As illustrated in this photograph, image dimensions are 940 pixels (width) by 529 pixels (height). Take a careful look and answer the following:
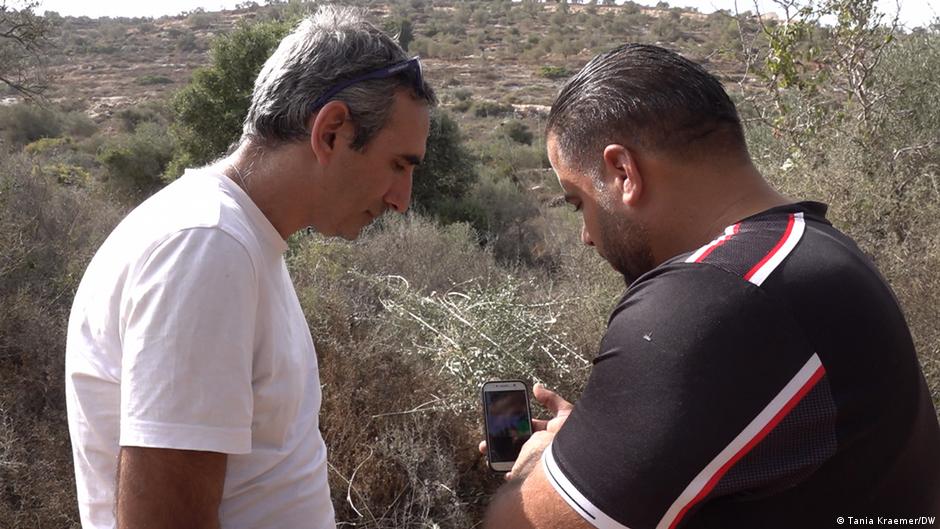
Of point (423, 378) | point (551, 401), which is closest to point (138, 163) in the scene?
point (423, 378)

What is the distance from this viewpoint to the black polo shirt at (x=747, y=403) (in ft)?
3.52

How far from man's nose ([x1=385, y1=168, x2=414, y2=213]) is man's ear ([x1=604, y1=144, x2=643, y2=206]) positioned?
54 centimetres

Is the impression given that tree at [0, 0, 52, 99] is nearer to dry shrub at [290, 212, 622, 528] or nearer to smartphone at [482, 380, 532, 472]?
dry shrub at [290, 212, 622, 528]

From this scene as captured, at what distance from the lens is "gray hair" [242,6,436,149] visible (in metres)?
1.57

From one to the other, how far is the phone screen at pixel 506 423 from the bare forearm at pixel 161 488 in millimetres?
790

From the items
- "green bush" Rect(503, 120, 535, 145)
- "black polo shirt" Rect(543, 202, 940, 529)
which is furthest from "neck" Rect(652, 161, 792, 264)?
"green bush" Rect(503, 120, 535, 145)

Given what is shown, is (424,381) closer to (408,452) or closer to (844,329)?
(408,452)

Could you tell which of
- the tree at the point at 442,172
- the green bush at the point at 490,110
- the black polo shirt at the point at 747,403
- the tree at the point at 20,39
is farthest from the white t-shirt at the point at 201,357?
the green bush at the point at 490,110

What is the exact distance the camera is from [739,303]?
109 cm

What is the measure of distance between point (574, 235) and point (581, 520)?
256 inches

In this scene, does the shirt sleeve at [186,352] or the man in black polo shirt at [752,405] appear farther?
the shirt sleeve at [186,352]

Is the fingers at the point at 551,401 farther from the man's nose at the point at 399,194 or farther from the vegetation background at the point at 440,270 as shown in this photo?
the vegetation background at the point at 440,270

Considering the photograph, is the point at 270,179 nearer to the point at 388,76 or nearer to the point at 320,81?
the point at 320,81

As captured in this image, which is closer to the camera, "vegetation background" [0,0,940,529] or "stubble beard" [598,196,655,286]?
"stubble beard" [598,196,655,286]
